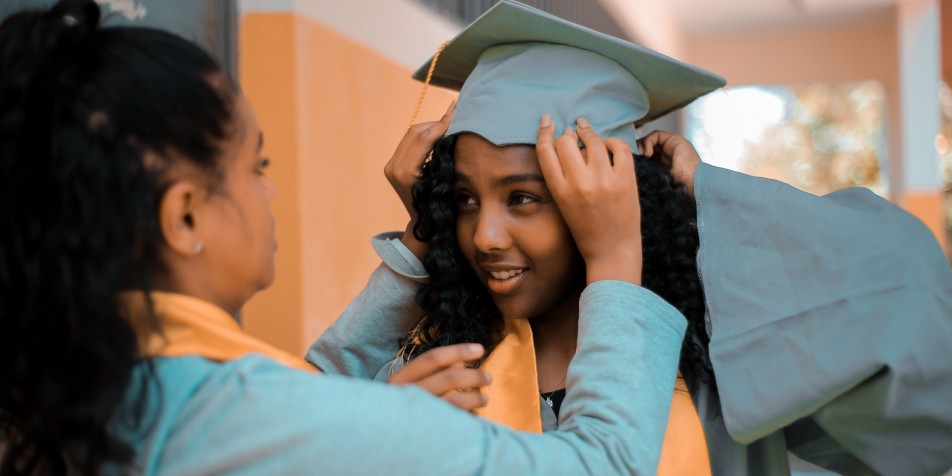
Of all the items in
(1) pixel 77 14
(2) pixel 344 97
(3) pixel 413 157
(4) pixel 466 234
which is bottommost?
(2) pixel 344 97

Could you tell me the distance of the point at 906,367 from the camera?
1.27 metres

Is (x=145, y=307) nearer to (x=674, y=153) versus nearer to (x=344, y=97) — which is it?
(x=674, y=153)

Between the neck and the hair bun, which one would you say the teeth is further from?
the hair bun

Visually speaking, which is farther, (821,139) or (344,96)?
(821,139)

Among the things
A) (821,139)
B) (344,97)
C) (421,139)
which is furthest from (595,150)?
(821,139)

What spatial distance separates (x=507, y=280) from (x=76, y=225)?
0.79m

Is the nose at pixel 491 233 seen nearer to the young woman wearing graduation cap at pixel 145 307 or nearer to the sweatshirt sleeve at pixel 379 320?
the sweatshirt sleeve at pixel 379 320

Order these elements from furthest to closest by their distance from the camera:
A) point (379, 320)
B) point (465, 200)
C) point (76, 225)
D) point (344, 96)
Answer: point (344, 96) → point (379, 320) → point (465, 200) → point (76, 225)

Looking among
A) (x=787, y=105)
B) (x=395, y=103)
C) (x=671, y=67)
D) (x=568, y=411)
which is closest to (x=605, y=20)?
(x=395, y=103)

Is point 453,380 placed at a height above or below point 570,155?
below

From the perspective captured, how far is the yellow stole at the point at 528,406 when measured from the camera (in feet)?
4.71

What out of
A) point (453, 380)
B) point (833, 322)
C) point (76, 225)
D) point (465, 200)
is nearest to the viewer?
point (76, 225)

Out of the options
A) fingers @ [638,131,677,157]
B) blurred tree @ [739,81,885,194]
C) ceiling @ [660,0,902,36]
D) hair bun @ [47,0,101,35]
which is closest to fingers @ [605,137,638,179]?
fingers @ [638,131,677,157]

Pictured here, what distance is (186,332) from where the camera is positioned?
103 cm
